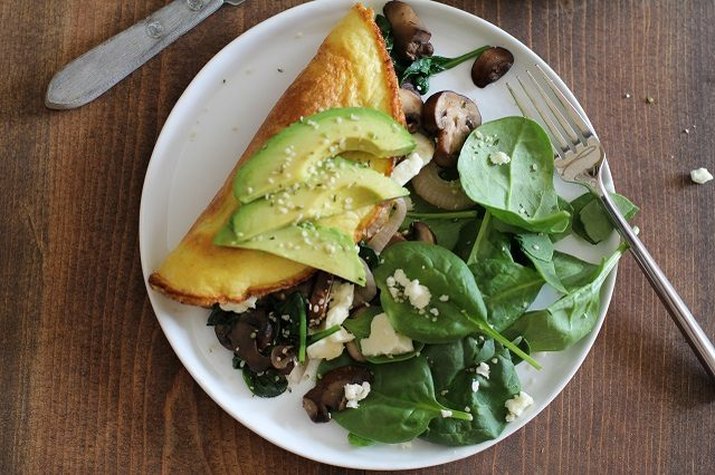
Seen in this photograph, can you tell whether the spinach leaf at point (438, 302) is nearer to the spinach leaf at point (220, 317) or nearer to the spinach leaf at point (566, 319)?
the spinach leaf at point (566, 319)

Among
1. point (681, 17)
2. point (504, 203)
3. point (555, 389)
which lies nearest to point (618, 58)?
point (681, 17)

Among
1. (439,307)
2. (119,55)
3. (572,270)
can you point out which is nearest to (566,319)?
(572,270)

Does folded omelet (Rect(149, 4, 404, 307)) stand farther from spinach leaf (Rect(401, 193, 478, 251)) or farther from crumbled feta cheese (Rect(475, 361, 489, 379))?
crumbled feta cheese (Rect(475, 361, 489, 379))

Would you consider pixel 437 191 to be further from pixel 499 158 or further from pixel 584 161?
pixel 584 161

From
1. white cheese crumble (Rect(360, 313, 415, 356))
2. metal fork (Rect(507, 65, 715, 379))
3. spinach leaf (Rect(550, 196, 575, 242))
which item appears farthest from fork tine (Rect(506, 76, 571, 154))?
white cheese crumble (Rect(360, 313, 415, 356))

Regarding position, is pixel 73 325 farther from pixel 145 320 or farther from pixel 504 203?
pixel 504 203

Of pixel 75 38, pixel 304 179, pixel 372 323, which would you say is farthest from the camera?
pixel 75 38

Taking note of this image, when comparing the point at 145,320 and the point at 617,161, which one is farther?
the point at 617,161

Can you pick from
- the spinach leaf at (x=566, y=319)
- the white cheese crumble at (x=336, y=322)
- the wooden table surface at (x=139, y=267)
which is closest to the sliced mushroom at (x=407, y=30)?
the wooden table surface at (x=139, y=267)
